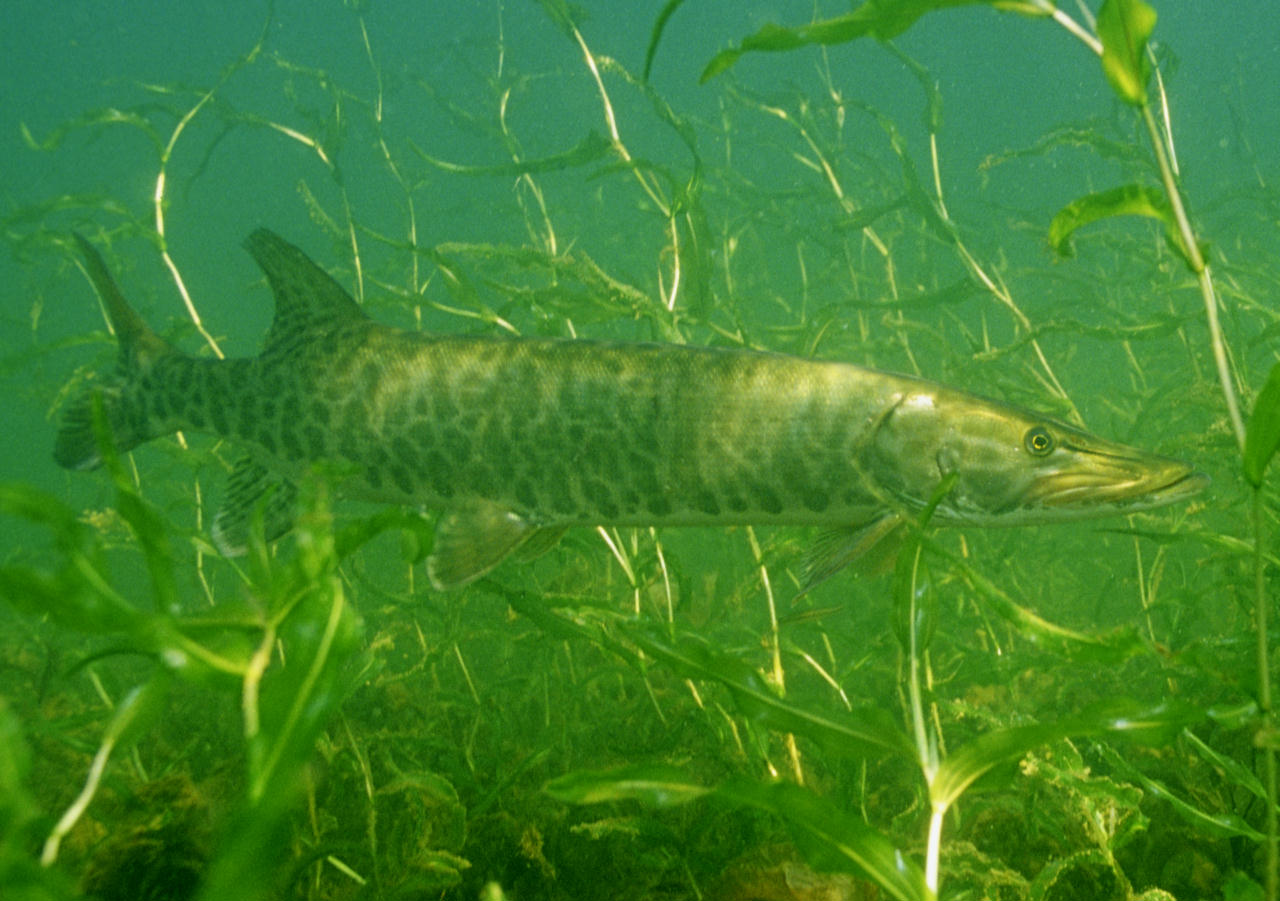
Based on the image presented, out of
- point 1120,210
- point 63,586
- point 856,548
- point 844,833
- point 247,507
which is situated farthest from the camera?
point 247,507

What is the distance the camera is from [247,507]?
370cm

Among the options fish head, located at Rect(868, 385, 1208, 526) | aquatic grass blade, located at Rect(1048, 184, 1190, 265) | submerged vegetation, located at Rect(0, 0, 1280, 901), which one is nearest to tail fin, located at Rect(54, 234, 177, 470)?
submerged vegetation, located at Rect(0, 0, 1280, 901)

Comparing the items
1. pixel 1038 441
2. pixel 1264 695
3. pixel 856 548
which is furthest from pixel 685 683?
pixel 1264 695

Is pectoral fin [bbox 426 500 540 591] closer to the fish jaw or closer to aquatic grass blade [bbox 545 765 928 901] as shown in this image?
aquatic grass blade [bbox 545 765 928 901]

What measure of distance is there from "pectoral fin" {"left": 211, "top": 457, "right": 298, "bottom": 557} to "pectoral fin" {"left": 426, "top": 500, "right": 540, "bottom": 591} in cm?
73

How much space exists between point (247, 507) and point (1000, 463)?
3.39m

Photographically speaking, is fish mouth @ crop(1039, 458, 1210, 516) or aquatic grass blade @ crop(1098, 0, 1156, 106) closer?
aquatic grass blade @ crop(1098, 0, 1156, 106)

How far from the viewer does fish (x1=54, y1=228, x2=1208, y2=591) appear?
2994 millimetres

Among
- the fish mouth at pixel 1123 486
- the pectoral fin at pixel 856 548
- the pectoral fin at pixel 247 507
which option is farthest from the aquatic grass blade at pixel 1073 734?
the pectoral fin at pixel 247 507

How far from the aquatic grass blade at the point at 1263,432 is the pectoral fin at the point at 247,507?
3.29m

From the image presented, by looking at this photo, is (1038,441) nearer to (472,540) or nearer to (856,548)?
(856,548)

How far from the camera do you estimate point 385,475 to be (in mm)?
3449

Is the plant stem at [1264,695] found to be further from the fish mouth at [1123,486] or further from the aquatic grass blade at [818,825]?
the fish mouth at [1123,486]

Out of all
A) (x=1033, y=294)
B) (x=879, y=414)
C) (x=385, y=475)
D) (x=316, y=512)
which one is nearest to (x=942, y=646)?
(x=879, y=414)
